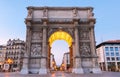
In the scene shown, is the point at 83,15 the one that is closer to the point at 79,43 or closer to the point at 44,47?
the point at 79,43

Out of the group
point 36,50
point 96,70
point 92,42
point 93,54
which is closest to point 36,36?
point 36,50

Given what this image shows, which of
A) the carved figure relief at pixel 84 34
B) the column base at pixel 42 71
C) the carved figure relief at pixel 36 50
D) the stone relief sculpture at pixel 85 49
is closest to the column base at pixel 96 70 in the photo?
the stone relief sculpture at pixel 85 49

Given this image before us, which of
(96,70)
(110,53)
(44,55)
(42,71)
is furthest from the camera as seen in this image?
(110,53)

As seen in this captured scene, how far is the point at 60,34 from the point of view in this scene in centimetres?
3114

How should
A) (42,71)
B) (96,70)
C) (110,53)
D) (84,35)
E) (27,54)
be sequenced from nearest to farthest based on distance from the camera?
(42,71) < (96,70) < (27,54) < (84,35) < (110,53)

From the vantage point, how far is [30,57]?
27.1 m

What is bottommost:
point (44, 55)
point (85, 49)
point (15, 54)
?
→ point (15, 54)

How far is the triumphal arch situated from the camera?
26.7 m

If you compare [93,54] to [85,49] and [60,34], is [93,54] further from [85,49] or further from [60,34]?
[60,34]

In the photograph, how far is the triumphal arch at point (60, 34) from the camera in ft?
87.6

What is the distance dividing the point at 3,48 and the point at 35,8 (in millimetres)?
41690

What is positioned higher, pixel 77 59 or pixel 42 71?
pixel 77 59

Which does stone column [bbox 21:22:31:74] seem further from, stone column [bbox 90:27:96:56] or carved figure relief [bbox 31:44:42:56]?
stone column [bbox 90:27:96:56]

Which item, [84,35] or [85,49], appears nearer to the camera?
[85,49]
